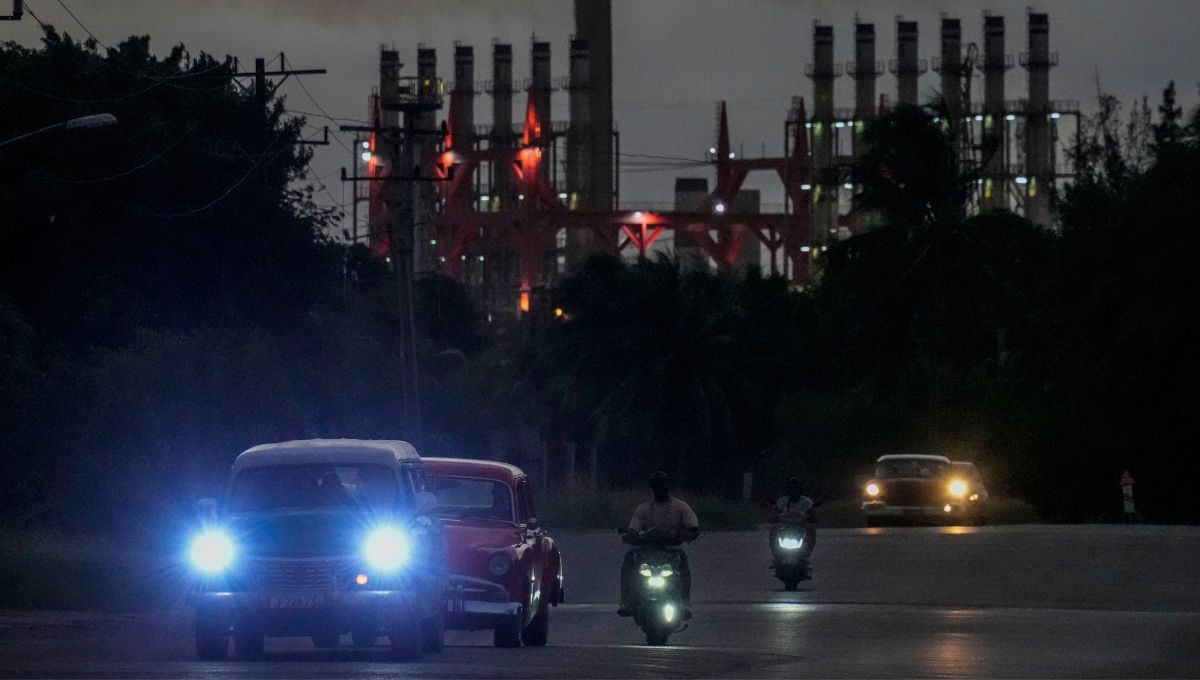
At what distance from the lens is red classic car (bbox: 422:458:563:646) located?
19344 mm

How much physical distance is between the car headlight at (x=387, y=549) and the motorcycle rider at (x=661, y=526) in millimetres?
3597

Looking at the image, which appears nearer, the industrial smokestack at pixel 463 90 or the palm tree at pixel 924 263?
the palm tree at pixel 924 263

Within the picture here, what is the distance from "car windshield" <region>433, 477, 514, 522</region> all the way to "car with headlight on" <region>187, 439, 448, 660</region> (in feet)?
6.07

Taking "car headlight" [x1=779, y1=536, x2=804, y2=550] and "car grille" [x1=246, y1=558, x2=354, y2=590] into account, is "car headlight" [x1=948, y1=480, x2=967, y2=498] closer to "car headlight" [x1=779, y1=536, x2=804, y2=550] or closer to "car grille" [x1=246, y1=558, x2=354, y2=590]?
"car headlight" [x1=779, y1=536, x2=804, y2=550]

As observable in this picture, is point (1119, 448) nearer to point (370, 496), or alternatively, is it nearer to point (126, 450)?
point (126, 450)

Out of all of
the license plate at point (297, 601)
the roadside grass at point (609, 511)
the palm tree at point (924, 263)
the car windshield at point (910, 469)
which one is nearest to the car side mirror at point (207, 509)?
the license plate at point (297, 601)

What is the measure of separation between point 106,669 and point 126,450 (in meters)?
25.6

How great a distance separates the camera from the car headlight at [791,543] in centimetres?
2950

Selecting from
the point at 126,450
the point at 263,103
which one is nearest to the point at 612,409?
the point at 263,103

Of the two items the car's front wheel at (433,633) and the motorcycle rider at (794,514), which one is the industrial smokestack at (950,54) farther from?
the car's front wheel at (433,633)

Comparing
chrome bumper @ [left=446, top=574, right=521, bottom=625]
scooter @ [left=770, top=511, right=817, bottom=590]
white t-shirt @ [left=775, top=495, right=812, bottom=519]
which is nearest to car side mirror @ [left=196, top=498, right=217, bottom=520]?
chrome bumper @ [left=446, top=574, right=521, bottom=625]

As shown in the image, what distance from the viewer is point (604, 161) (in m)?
122

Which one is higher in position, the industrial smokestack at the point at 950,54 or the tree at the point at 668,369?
the industrial smokestack at the point at 950,54

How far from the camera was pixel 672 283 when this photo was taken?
7600 centimetres
